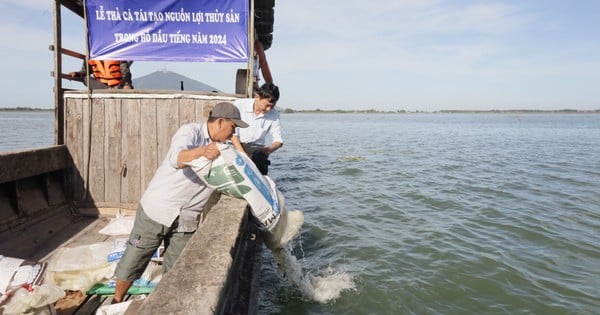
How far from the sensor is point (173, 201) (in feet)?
10.6

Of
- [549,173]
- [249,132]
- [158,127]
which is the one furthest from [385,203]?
[549,173]

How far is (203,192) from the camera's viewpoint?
133 inches

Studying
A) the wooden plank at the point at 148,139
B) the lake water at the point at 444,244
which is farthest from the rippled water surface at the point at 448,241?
the wooden plank at the point at 148,139

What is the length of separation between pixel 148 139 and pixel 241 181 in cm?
306

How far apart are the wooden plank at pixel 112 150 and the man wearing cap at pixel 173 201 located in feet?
8.93

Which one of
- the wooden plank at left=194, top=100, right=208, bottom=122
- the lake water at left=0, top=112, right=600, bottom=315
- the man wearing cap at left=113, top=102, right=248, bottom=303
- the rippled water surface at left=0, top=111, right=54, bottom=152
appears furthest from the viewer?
the rippled water surface at left=0, top=111, right=54, bottom=152

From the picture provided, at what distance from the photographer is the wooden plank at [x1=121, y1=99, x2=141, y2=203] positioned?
5699mm

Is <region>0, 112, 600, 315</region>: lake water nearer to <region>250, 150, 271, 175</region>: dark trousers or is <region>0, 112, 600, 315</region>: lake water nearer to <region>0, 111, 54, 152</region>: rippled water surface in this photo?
<region>250, 150, 271, 175</region>: dark trousers

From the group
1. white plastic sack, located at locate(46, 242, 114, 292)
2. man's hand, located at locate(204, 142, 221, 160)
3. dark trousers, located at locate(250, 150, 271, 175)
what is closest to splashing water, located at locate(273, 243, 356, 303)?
dark trousers, located at locate(250, 150, 271, 175)

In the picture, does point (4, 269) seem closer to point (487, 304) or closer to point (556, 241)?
point (487, 304)

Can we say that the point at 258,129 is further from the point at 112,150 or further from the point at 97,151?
the point at 97,151

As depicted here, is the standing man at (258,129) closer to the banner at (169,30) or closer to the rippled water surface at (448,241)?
the banner at (169,30)

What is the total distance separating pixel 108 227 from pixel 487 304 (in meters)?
5.17

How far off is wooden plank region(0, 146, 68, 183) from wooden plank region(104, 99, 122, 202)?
1.95 feet
